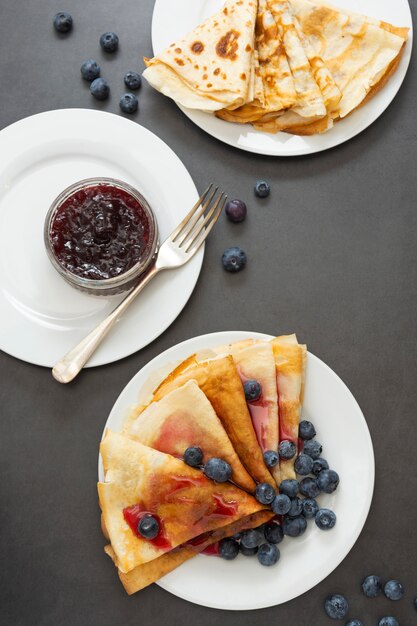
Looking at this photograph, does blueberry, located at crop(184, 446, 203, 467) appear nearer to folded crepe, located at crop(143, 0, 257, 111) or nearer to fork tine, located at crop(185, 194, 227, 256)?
fork tine, located at crop(185, 194, 227, 256)

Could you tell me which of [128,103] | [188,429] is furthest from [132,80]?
[188,429]

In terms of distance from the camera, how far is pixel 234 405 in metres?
2.83

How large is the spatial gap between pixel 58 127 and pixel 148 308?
2.91ft

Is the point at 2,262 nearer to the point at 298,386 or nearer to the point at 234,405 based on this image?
the point at 234,405

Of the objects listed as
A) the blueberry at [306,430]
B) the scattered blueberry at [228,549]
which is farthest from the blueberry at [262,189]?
the scattered blueberry at [228,549]

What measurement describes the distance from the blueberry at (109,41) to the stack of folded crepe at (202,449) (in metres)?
1.50

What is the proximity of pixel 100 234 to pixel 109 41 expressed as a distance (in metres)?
1.02

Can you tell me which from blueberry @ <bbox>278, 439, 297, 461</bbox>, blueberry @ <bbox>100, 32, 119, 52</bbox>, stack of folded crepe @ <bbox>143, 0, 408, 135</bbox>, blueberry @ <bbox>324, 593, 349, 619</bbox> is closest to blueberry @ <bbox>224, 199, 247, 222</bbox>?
stack of folded crepe @ <bbox>143, 0, 408, 135</bbox>

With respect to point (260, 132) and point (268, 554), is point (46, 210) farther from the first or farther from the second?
point (268, 554)

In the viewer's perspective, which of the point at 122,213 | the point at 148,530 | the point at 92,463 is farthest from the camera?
the point at 92,463

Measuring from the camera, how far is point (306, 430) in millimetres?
2961

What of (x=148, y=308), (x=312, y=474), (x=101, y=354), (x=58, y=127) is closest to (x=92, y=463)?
(x=101, y=354)

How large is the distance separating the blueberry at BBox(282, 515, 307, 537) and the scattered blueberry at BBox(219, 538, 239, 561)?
0.22 metres

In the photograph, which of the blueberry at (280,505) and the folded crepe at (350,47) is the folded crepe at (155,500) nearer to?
the blueberry at (280,505)
